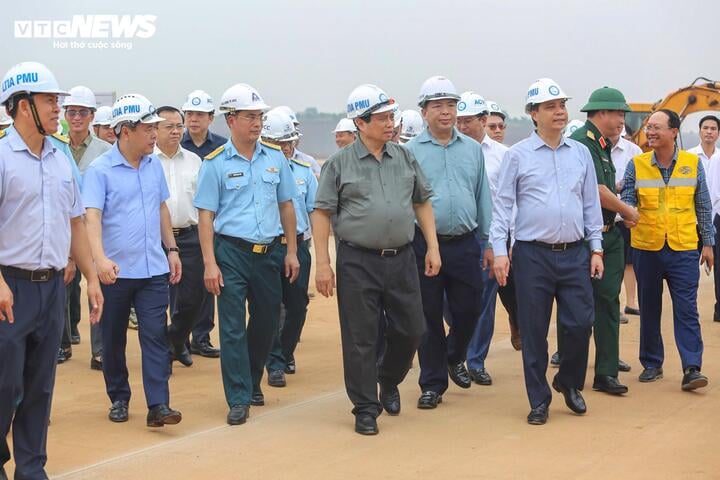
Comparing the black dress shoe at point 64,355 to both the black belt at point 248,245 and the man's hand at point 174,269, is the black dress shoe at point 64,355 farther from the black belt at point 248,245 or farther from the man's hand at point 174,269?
the black belt at point 248,245

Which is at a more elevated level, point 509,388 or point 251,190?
point 251,190

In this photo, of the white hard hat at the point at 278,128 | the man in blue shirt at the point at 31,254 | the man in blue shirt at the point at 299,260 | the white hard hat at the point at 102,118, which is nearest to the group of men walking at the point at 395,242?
the man in blue shirt at the point at 31,254

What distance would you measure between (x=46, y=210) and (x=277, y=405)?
2575 mm

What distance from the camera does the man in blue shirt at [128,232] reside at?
22.8 feet

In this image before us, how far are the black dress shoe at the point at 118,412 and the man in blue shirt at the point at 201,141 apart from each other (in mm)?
2328

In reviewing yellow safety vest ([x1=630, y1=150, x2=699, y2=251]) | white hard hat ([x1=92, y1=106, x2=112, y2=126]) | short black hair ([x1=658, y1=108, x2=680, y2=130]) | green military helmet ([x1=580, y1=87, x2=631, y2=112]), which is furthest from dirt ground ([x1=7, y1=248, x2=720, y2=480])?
white hard hat ([x1=92, y1=106, x2=112, y2=126])

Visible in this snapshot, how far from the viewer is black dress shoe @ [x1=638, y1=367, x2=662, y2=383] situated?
8.20m

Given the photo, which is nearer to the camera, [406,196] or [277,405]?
[406,196]

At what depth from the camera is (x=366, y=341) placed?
6816 millimetres

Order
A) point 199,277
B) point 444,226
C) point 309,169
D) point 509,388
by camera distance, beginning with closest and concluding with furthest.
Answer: point 444,226
point 509,388
point 199,277
point 309,169

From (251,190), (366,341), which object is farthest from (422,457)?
(251,190)

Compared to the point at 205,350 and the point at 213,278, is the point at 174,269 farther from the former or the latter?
the point at 205,350

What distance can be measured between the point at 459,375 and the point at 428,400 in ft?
2.10

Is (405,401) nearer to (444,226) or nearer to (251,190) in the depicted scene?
(444,226)
